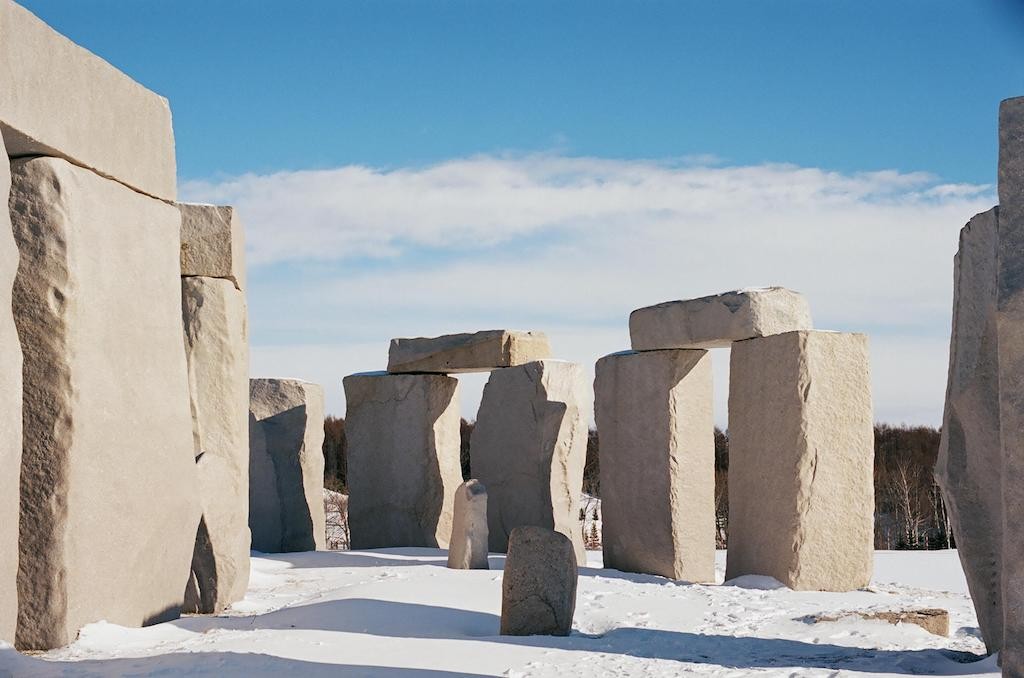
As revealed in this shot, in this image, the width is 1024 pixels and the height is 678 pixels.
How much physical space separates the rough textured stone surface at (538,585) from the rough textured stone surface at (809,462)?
116 inches

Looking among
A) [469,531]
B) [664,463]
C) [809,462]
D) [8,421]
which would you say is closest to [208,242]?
[469,531]

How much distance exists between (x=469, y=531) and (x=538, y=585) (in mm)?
3256

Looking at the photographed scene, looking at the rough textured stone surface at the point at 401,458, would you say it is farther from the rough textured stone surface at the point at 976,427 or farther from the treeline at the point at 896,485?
the rough textured stone surface at the point at 976,427

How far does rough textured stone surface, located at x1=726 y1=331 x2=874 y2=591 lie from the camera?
8.59 m

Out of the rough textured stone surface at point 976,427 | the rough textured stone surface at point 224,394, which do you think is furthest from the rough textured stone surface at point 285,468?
the rough textured stone surface at point 976,427

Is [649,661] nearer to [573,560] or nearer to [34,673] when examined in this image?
[573,560]

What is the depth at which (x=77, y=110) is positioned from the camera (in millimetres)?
5547

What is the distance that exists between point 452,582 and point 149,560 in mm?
2211

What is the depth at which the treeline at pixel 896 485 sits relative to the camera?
53.0 feet

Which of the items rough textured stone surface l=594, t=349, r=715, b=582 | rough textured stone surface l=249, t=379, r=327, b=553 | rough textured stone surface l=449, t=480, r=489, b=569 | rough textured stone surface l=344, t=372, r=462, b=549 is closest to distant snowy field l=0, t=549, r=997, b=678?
rough textured stone surface l=449, t=480, r=489, b=569

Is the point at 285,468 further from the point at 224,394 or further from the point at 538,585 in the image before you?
the point at 538,585

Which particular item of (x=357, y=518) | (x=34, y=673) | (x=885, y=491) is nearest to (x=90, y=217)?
(x=34, y=673)

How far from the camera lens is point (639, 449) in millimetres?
10055

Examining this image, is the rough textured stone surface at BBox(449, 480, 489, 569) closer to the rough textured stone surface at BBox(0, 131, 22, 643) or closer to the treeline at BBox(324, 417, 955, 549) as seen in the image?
the treeline at BBox(324, 417, 955, 549)
